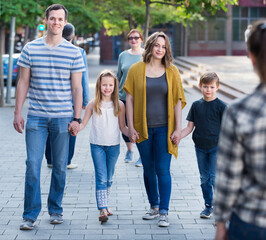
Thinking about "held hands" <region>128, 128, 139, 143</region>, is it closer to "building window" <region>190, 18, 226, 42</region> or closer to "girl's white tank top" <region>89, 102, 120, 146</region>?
"girl's white tank top" <region>89, 102, 120, 146</region>

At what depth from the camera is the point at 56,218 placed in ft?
16.8

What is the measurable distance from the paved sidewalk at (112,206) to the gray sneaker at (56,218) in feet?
0.15

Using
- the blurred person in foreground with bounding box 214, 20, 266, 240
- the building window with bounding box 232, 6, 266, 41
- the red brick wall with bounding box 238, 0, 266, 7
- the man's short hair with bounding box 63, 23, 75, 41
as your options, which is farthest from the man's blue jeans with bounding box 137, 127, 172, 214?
the building window with bounding box 232, 6, 266, 41

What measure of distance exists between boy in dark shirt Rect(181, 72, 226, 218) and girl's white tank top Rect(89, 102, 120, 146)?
66cm

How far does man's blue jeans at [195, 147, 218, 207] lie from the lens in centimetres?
514

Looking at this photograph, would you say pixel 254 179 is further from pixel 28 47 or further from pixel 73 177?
pixel 73 177

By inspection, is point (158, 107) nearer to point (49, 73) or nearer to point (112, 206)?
point (49, 73)

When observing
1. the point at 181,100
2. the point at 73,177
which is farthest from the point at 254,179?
the point at 73,177

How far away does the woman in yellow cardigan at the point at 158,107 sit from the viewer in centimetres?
503

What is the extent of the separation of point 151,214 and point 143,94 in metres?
1.17

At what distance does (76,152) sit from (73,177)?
1920 millimetres

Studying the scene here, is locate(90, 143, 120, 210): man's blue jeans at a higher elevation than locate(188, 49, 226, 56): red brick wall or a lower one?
lower

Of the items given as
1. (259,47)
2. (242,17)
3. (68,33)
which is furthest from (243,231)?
(242,17)

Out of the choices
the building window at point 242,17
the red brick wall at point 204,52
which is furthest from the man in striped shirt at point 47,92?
the building window at point 242,17
